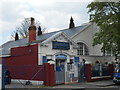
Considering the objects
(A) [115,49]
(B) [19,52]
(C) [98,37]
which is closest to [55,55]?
(B) [19,52]

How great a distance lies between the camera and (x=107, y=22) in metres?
25.8

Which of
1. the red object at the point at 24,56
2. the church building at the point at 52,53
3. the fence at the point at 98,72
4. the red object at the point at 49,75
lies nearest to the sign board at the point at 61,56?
the church building at the point at 52,53

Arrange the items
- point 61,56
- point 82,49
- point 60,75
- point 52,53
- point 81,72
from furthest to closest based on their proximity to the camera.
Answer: point 82,49 → point 61,56 → point 52,53 → point 81,72 → point 60,75

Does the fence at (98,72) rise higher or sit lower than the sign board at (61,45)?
lower

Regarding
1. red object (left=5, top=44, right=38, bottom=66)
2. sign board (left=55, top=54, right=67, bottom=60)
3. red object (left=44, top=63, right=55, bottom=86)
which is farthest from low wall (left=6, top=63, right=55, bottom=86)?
sign board (left=55, top=54, right=67, bottom=60)

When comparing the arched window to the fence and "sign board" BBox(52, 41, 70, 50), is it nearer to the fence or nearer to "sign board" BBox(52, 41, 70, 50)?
the fence

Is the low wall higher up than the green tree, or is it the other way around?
the green tree

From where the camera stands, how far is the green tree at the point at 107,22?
2552cm

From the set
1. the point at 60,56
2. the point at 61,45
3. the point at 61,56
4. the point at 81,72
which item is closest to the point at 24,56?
the point at 60,56

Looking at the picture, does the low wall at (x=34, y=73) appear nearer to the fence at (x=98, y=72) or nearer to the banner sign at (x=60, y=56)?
the banner sign at (x=60, y=56)

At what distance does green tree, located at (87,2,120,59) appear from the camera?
25.5m

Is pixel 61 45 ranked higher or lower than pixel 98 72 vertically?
higher

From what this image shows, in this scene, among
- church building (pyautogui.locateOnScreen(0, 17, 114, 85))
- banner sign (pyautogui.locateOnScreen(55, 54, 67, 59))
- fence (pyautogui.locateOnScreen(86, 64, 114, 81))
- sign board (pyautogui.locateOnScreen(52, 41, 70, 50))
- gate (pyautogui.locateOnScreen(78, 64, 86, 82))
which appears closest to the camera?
church building (pyautogui.locateOnScreen(0, 17, 114, 85))

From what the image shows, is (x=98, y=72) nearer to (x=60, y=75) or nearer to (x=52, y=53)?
(x=52, y=53)
